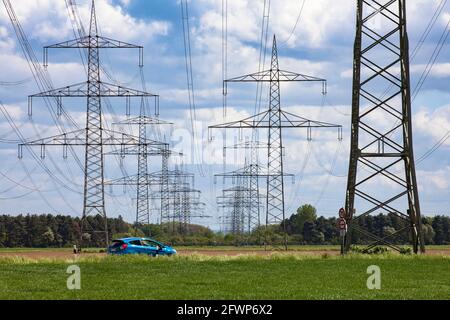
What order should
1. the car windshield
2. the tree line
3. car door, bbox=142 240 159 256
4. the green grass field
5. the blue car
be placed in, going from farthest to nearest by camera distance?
the tree line → the car windshield → car door, bbox=142 240 159 256 → the blue car → the green grass field

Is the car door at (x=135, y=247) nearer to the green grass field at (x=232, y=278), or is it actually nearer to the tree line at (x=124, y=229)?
the green grass field at (x=232, y=278)

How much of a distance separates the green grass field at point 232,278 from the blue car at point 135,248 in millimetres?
6598

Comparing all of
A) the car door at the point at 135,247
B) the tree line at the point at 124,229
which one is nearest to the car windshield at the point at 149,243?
the car door at the point at 135,247

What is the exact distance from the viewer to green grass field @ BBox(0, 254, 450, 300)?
24031mm

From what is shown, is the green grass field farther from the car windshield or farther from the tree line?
the tree line

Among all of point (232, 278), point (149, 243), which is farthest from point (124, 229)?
point (232, 278)

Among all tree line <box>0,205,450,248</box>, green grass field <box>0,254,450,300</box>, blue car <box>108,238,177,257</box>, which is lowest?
green grass field <box>0,254,450,300</box>

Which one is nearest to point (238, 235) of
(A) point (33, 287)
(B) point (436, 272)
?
(B) point (436, 272)

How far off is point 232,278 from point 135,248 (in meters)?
21.2

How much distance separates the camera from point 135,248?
51594 millimetres

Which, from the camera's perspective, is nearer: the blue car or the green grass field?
the green grass field

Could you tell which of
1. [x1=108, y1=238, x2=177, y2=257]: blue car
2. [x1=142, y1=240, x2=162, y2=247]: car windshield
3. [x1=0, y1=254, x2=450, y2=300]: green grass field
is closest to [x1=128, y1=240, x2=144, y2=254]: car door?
[x1=108, y1=238, x2=177, y2=257]: blue car

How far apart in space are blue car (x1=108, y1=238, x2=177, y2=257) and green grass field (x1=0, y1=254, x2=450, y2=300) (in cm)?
660

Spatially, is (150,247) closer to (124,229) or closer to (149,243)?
(149,243)
